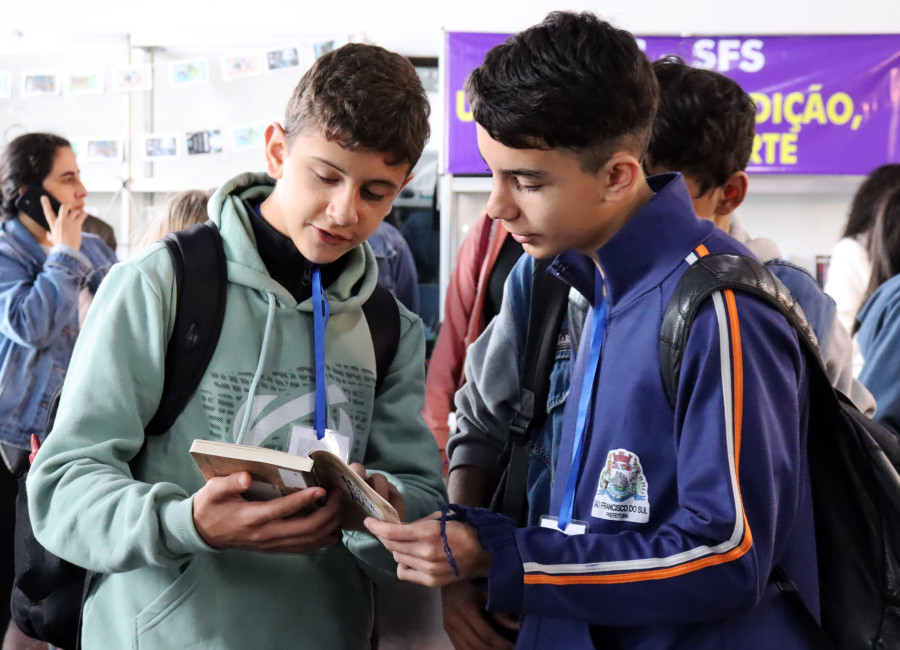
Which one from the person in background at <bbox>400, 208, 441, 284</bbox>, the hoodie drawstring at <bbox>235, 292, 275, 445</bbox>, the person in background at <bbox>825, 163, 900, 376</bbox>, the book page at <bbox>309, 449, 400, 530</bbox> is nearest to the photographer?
the book page at <bbox>309, 449, 400, 530</bbox>

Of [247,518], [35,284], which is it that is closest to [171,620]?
[247,518]

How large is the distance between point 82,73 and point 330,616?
4.37 meters

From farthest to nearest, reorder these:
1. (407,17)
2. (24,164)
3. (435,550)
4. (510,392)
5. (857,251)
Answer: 1. (407,17)
2. (24,164)
3. (857,251)
4. (510,392)
5. (435,550)

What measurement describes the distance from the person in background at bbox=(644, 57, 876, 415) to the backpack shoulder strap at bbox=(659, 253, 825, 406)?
22.3 inches

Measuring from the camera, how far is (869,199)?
3014 mm

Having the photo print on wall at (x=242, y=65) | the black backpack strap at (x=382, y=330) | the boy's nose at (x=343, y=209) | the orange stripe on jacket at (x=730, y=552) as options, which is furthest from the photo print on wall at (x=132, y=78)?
the orange stripe on jacket at (x=730, y=552)

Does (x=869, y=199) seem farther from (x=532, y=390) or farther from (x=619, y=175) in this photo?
(x=619, y=175)

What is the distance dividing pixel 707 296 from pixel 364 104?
2.00 feet

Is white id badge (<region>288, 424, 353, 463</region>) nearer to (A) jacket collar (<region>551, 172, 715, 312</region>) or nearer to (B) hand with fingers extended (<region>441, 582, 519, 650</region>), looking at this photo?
(B) hand with fingers extended (<region>441, 582, 519, 650</region>)

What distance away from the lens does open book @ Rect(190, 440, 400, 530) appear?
3.47 ft

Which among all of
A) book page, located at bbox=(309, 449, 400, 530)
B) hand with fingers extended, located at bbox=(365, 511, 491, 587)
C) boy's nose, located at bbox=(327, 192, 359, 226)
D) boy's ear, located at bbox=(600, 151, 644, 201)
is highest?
boy's ear, located at bbox=(600, 151, 644, 201)

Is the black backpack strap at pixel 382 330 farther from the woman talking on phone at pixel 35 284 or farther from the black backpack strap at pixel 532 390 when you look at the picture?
the woman talking on phone at pixel 35 284

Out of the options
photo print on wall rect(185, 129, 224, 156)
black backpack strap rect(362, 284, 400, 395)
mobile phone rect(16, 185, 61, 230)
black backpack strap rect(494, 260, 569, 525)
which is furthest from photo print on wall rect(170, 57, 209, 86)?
black backpack strap rect(494, 260, 569, 525)

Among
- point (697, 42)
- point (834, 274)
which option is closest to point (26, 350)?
point (834, 274)
